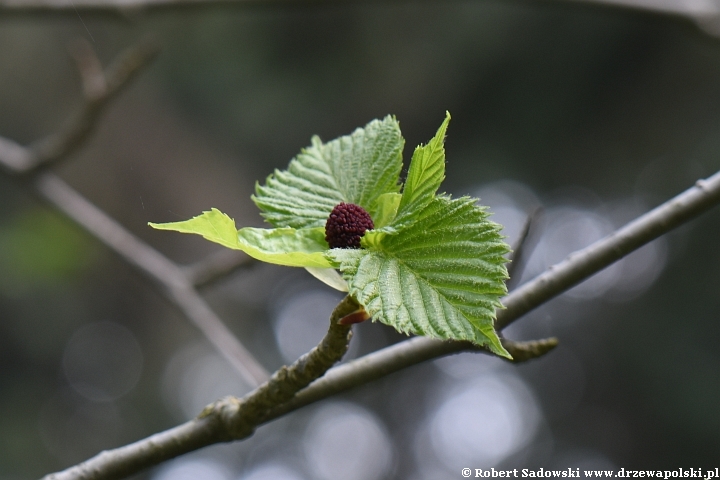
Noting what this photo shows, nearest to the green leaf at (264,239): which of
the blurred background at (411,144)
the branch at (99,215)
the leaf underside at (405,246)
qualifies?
the leaf underside at (405,246)

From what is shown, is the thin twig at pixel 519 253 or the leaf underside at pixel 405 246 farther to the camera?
the thin twig at pixel 519 253

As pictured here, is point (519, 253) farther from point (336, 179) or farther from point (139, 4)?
point (139, 4)

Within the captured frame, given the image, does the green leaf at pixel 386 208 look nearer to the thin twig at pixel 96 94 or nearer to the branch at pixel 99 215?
the branch at pixel 99 215

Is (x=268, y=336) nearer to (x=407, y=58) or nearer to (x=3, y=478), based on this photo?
(x=3, y=478)

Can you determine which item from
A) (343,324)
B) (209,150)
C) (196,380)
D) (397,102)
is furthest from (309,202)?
(196,380)

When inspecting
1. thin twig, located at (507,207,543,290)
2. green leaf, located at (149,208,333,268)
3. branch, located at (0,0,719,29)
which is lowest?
green leaf, located at (149,208,333,268)

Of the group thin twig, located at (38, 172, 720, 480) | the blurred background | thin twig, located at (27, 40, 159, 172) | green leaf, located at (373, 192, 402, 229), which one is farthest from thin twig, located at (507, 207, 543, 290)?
the blurred background

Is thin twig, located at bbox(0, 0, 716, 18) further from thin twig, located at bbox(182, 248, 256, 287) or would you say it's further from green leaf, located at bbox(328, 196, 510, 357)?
green leaf, located at bbox(328, 196, 510, 357)

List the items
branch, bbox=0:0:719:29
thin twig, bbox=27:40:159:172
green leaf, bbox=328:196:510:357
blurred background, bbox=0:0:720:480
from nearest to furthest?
1. green leaf, bbox=328:196:510:357
2. thin twig, bbox=27:40:159:172
3. branch, bbox=0:0:719:29
4. blurred background, bbox=0:0:720:480
